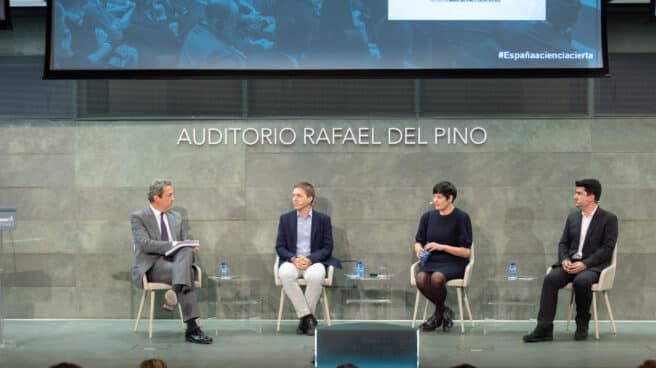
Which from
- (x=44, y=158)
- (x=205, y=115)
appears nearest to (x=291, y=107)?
(x=205, y=115)

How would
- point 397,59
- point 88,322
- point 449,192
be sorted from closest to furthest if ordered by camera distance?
point 397,59 < point 449,192 < point 88,322

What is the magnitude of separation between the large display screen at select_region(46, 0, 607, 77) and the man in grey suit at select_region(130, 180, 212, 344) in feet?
4.52

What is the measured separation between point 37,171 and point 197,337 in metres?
2.53

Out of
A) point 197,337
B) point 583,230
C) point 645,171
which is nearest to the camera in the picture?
point 197,337

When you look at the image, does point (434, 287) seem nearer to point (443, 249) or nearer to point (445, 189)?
point (443, 249)

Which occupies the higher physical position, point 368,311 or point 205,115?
point 205,115

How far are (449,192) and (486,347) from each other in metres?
1.50

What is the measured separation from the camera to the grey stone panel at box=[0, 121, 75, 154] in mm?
8992

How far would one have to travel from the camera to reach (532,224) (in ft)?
29.2

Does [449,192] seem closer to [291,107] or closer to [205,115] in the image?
[291,107]

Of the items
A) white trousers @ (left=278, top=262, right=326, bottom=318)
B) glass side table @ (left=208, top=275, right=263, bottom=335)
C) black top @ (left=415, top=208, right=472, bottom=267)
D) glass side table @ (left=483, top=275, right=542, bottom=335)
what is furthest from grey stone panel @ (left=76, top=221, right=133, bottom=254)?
glass side table @ (left=483, top=275, right=542, bottom=335)

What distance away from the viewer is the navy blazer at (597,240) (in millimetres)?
7809

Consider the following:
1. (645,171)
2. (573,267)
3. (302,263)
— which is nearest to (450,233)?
(573,267)

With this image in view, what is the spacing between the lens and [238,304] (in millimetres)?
8922
